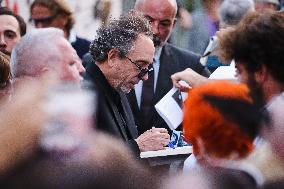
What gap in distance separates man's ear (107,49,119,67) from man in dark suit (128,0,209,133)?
31.8 inches

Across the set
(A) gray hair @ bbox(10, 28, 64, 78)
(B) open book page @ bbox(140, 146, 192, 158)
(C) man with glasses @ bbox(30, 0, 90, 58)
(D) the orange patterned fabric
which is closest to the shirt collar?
(C) man with glasses @ bbox(30, 0, 90, 58)

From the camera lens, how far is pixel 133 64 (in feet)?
14.3

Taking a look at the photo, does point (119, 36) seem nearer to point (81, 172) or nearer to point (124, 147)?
point (124, 147)

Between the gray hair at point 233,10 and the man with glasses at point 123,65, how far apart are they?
1.51 meters

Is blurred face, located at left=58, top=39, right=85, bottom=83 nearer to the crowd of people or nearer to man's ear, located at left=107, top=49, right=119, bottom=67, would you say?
the crowd of people

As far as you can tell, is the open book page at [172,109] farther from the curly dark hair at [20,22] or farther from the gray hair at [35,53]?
the curly dark hair at [20,22]

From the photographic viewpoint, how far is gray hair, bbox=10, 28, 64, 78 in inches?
114

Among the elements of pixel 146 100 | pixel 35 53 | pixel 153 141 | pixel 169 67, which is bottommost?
pixel 146 100

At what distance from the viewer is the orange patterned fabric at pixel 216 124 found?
2184 millimetres

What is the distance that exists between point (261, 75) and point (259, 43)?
0.48ft

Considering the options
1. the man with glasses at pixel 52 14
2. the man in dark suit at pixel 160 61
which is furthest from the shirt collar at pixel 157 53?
the man with glasses at pixel 52 14

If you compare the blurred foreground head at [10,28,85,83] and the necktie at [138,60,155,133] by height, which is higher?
the blurred foreground head at [10,28,85,83]

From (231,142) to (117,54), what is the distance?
221 cm

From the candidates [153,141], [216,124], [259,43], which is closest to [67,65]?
[259,43]
